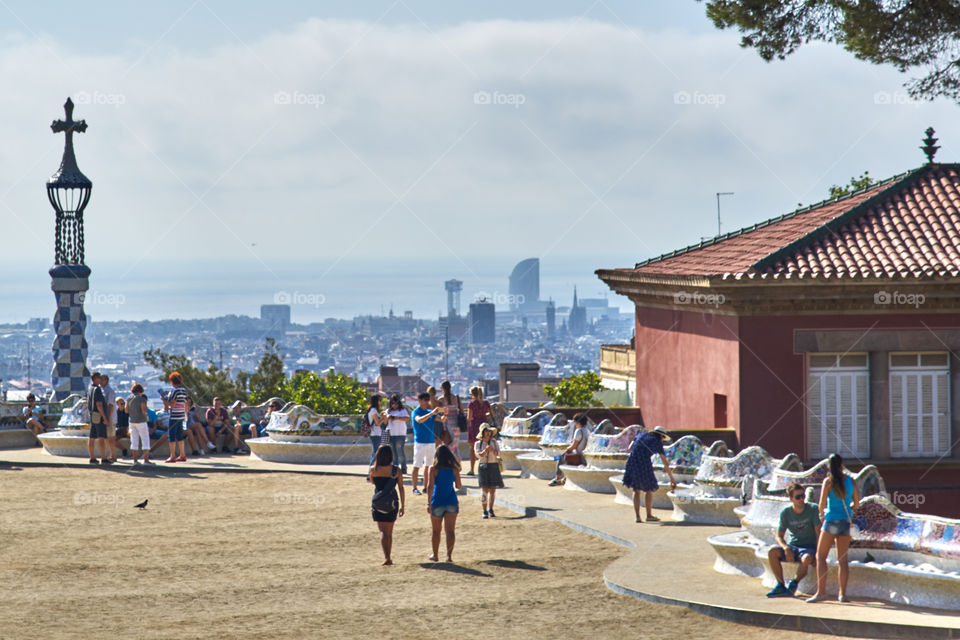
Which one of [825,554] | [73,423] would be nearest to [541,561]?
[825,554]

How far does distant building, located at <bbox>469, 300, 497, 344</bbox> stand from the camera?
178125 millimetres

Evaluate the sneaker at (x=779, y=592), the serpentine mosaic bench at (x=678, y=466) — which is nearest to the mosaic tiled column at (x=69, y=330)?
the serpentine mosaic bench at (x=678, y=466)

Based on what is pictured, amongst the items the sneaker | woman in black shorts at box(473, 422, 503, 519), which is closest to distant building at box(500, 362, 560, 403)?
woman in black shorts at box(473, 422, 503, 519)

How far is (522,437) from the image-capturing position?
23.2 m

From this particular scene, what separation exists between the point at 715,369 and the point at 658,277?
225 centimetres

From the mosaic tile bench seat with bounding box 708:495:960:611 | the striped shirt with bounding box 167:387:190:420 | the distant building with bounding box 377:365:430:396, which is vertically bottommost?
the mosaic tile bench seat with bounding box 708:495:960:611

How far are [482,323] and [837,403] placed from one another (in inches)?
6489

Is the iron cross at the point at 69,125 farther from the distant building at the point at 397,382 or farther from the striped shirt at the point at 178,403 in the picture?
the distant building at the point at 397,382

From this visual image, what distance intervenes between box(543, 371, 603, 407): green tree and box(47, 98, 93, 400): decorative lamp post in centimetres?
1243

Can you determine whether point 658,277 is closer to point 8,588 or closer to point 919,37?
point 919,37

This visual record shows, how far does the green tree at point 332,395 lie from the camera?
31.1 m

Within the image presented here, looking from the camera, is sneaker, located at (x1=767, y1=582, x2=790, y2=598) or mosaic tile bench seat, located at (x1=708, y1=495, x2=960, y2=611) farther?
sneaker, located at (x1=767, y1=582, x2=790, y2=598)

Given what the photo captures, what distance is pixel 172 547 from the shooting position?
15484 mm

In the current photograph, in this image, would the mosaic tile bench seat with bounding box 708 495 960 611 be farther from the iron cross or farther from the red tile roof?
the iron cross
